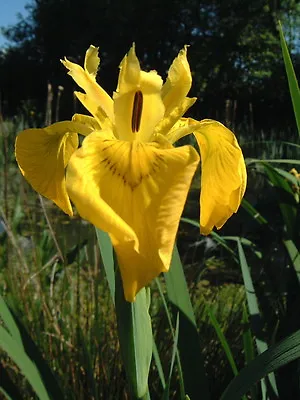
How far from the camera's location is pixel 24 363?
30.6 inches

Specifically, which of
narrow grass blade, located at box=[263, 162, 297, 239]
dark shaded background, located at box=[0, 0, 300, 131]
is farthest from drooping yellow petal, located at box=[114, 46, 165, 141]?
dark shaded background, located at box=[0, 0, 300, 131]

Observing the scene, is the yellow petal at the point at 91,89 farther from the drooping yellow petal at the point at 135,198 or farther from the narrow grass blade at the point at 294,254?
the narrow grass blade at the point at 294,254

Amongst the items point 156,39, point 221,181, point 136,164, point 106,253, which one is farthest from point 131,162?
point 156,39

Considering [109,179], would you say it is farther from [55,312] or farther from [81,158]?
[55,312]

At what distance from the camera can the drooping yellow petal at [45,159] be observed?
2.12ft

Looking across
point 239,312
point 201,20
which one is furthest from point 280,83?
point 239,312

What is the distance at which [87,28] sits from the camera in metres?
16.7

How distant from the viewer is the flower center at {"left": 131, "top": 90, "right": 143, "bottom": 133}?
1.93 feet

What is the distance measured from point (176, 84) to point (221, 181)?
0.14 m

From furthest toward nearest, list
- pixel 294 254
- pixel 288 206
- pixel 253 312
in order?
pixel 288 206 < pixel 294 254 < pixel 253 312

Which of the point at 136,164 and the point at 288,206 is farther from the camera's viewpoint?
the point at 288,206

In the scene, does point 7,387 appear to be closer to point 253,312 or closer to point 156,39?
point 253,312

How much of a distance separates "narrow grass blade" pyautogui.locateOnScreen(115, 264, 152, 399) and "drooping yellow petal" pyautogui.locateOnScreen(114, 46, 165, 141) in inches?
6.4

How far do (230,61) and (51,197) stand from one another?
1644 cm
